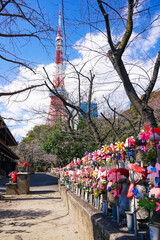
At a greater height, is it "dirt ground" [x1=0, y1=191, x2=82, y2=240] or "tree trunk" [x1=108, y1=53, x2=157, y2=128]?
"tree trunk" [x1=108, y1=53, x2=157, y2=128]

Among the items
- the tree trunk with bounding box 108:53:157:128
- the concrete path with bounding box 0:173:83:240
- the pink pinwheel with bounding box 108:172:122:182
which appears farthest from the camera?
the concrete path with bounding box 0:173:83:240

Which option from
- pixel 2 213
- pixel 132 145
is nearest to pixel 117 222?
pixel 132 145

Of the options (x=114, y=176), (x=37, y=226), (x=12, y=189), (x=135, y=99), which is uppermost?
(x=135, y=99)

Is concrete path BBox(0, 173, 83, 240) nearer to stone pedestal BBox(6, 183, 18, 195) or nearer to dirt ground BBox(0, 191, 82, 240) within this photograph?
dirt ground BBox(0, 191, 82, 240)

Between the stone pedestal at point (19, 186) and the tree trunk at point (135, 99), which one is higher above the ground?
the tree trunk at point (135, 99)

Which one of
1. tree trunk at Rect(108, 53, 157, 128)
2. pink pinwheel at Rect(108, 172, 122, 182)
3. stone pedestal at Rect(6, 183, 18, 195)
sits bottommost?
stone pedestal at Rect(6, 183, 18, 195)

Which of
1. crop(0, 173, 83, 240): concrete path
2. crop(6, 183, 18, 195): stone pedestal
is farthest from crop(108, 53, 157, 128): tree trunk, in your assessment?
crop(6, 183, 18, 195): stone pedestal

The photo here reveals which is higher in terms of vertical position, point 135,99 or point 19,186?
point 135,99

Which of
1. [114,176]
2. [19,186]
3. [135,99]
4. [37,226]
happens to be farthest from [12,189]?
[114,176]

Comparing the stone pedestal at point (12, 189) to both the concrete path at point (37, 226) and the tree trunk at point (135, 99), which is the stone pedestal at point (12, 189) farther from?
the tree trunk at point (135, 99)

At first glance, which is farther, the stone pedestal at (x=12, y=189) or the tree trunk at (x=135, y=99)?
the stone pedestal at (x=12, y=189)

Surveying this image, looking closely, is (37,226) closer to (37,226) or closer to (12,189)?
(37,226)

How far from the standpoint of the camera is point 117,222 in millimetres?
2457

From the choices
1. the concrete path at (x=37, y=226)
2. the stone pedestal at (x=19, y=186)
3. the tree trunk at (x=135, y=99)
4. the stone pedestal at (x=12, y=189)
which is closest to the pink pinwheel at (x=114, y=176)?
the tree trunk at (x=135, y=99)
